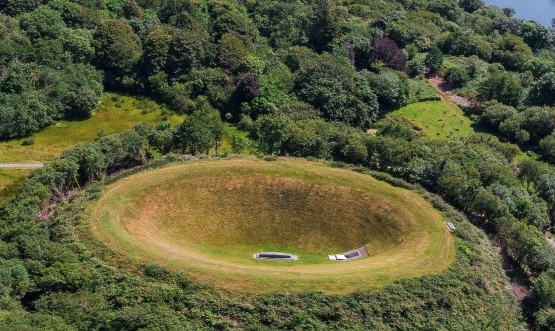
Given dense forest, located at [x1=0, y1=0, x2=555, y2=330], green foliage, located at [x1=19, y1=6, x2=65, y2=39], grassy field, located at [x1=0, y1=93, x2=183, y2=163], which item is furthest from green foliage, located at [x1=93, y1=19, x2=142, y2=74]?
green foliage, located at [x1=19, y1=6, x2=65, y2=39]

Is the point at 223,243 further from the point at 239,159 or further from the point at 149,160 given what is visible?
the point at 149,160

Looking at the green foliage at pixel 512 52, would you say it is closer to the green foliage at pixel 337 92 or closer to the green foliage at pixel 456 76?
the green foliage at pixel 456 76

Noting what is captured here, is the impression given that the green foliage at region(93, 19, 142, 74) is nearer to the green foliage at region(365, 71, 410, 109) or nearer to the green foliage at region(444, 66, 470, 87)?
the green foliage at region(365, 71, 410, 109)

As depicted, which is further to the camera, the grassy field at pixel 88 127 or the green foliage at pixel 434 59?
the green foliage at pixel 434 59

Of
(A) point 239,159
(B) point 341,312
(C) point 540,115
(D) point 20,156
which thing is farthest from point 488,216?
(D) point 20,156

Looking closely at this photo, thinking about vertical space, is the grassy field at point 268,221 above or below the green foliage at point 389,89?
below

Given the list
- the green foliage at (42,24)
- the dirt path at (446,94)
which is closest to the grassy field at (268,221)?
the dirt path at (446,94)

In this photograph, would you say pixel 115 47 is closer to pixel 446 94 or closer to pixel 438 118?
pixel 438 118
